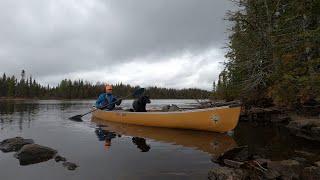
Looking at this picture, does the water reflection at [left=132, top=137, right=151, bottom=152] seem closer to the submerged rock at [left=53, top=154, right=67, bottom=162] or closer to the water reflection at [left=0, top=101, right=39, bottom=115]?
the submerged rock at [left=53, top=154, right=67, bottom=162]

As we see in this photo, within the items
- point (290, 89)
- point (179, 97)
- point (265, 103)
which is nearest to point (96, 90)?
point (179, 97)

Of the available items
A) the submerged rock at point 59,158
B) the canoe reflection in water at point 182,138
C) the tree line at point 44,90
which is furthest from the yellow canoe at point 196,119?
the tree line at point 44,90

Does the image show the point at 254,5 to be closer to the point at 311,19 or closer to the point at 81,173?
the point at 311,19

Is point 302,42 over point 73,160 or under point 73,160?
over

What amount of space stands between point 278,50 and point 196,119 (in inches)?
286

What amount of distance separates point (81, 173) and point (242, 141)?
772 centimetres

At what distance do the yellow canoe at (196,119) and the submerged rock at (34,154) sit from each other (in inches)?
267

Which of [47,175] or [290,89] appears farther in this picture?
[290,89]

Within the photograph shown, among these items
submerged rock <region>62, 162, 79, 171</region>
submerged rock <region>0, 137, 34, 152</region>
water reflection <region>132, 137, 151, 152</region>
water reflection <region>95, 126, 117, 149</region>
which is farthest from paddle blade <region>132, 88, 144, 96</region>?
submerged rock <region>62, 162, 79, 171</region>

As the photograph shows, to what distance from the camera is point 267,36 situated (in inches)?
774

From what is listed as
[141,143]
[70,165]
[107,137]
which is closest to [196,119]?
[141,143]

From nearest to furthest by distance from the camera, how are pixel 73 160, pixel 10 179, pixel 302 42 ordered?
pixel 10 179 < pixel 73 160 < pixel 302 42

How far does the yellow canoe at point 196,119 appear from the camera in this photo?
13508 mm

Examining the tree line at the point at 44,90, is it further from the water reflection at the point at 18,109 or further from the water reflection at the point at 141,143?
the water reflection at the point at 141,143
